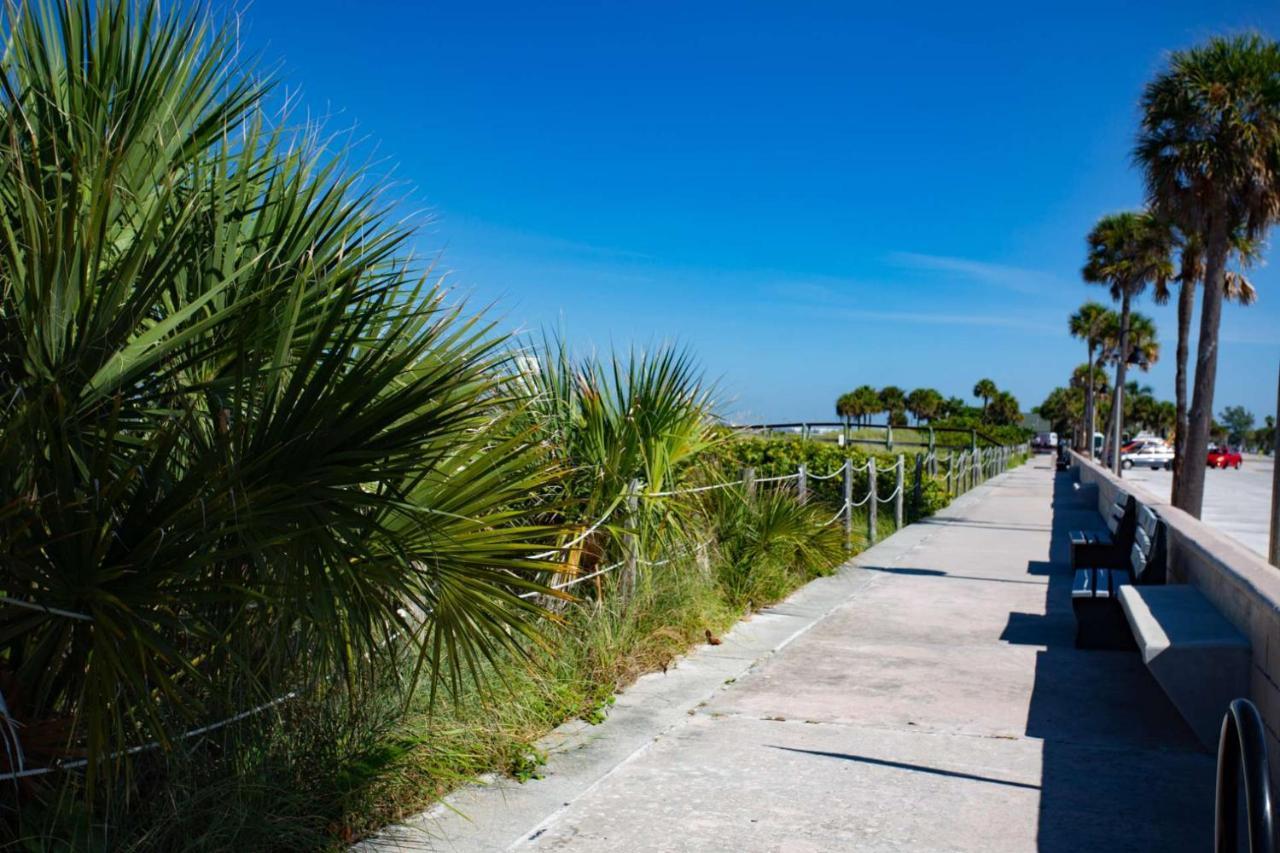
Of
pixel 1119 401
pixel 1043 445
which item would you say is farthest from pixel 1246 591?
pixel 1043 445

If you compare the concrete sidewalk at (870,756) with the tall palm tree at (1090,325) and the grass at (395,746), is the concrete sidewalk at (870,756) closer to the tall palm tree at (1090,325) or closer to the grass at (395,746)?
the grass at (395,746)

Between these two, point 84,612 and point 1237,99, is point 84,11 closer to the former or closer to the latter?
point 84,612

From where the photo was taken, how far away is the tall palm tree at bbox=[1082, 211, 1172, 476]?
3366 cm

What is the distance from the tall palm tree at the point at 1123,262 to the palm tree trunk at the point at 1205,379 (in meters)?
11.8

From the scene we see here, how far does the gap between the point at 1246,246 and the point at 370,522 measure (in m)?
26.5

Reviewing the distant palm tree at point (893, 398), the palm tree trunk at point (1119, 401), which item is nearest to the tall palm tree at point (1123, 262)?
the palm tree trunk at point (1119, 401)

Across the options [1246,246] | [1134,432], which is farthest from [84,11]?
[1134,432]

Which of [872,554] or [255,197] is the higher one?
[255,197]

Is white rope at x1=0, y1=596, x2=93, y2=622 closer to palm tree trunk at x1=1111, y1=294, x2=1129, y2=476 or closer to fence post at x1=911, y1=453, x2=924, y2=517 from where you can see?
fence post at x1=911, y1=453, x2=924, y2=517

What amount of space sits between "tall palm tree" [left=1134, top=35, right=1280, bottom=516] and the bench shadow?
41.6 ft

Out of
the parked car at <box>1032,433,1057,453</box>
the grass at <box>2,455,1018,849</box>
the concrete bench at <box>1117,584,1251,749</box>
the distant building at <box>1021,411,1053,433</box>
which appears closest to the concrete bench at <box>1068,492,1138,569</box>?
the concrete bench at <box>1117,584,1251,749</box>

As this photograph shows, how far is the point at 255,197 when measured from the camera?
4.14 metres

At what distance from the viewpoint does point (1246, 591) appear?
5.47 m

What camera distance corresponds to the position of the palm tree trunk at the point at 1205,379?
62.7 feet
